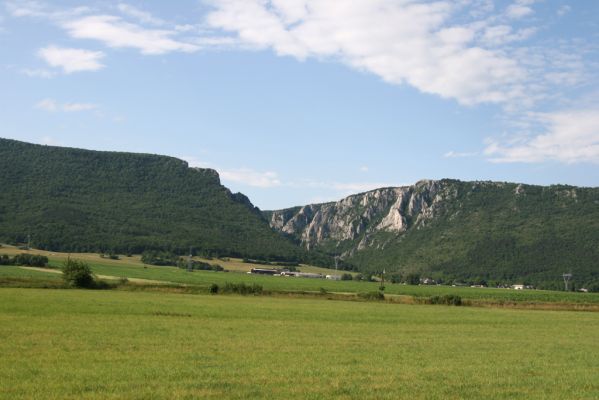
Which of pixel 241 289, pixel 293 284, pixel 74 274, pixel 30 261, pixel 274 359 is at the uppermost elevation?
pixel 30 261

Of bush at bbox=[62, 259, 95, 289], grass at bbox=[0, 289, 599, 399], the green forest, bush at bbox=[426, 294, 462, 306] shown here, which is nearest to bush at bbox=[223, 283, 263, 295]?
bush at bbox=[62, 259, 95, 289]

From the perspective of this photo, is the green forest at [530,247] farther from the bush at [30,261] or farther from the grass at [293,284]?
the bush at [30,261]

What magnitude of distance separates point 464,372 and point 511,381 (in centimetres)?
185

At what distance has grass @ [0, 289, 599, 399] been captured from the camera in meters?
16.2

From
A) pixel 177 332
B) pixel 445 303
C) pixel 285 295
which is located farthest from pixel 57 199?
pixel 177 332

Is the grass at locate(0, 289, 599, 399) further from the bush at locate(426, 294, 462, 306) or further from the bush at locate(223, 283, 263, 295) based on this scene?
the bush at locate(223, 283, 263, 295)

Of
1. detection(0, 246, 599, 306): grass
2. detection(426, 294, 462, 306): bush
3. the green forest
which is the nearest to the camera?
detection(426, 294, 462, 306): bush

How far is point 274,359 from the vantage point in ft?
71.1

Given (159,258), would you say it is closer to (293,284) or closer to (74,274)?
(293,284)

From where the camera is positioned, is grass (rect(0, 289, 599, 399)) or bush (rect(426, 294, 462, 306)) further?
bush (rect(426, 294, 462, 306))

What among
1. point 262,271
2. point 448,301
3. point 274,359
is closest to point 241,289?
point 448,301

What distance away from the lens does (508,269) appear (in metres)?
173

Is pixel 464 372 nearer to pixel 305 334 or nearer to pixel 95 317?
pixel 305 334

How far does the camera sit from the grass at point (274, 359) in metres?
16.2
